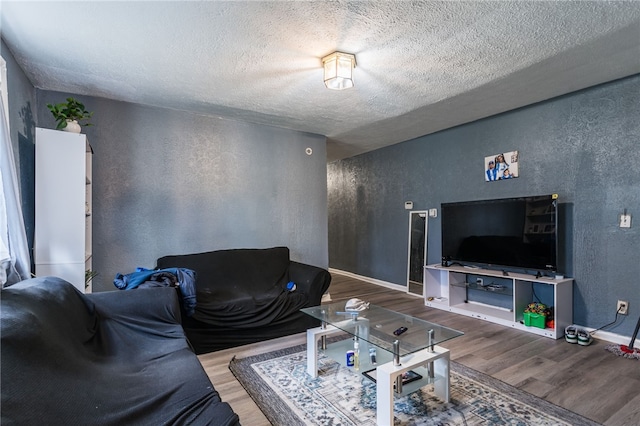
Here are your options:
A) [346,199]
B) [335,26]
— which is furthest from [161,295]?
[346,199]

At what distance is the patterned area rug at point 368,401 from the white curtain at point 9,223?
1.49 meters

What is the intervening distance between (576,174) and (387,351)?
2694 millimetres

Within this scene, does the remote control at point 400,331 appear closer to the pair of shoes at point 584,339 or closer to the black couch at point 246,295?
the black couch at point 246,295

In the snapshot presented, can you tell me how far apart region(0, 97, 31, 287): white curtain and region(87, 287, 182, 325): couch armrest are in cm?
39

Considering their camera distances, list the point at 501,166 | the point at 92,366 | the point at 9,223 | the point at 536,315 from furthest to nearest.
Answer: the point at 501,166
the point at 536,315
the point at 9,223
the point at 92,366

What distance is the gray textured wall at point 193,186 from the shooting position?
312 cm

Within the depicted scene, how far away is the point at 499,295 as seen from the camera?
3.73 m

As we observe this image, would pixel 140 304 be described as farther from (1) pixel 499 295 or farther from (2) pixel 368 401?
(1) pixel 499 295

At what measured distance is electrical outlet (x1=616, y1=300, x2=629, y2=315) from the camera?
277 centimetres

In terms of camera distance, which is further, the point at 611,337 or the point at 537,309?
the point at 537,309

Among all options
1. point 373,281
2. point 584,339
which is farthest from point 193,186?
point 584,339

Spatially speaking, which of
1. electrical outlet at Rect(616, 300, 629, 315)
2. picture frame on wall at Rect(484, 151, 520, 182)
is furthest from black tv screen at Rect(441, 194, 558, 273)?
electrical outlet at Rect(616, 300, 629, 315)

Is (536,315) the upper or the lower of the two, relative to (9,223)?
lower

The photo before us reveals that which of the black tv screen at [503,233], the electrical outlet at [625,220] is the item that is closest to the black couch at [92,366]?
the black tv screen at [503,233]
